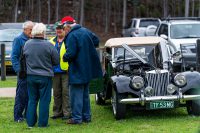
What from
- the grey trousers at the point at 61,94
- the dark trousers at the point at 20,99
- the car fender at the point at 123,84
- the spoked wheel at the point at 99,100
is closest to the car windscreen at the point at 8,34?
the spoked wheel at the point at 99,100

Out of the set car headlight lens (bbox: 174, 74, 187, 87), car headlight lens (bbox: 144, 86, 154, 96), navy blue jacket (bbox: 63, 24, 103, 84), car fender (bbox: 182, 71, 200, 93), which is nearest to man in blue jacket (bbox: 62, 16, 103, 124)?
navy blue jacket (bbox: 63, 24, 103, 84)

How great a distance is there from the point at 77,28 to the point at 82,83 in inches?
37.5

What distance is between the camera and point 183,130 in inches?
363

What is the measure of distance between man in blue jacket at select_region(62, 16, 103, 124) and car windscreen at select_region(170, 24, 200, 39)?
10927 millimetres

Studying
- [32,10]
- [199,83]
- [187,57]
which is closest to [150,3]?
[32,10]

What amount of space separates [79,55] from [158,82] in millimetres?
1580

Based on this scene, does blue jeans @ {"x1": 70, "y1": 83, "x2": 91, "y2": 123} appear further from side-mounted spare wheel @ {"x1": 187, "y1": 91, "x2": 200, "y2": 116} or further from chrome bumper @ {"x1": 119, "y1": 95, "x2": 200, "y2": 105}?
side-mounted spare wheel @ {"x1": 187, "y1": 91, "x2": 200, "y2": 116}

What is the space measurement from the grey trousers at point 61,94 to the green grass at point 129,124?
0.92ft

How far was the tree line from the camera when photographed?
49.8 meters

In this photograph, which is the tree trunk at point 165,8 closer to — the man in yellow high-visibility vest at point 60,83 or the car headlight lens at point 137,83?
the man in yellow high-visibility vest at point 60,83

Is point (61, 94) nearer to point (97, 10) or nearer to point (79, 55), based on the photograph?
point (79, 55)

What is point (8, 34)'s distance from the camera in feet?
72.4

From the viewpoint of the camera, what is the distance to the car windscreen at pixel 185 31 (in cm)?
2059

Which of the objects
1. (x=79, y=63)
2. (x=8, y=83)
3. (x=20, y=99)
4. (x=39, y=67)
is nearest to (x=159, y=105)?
(x=79, y=63)
